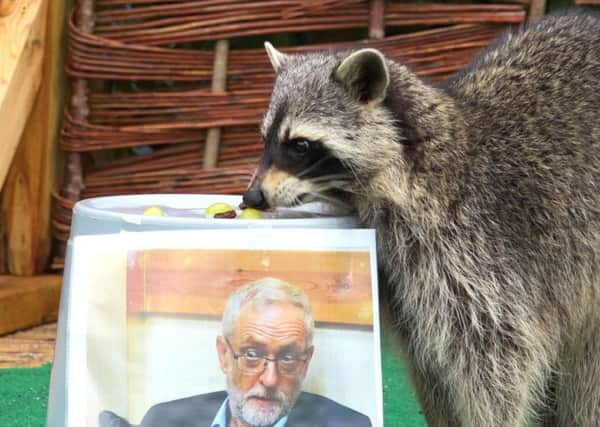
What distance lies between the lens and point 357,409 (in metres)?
1.90

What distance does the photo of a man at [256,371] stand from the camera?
1.83 meters

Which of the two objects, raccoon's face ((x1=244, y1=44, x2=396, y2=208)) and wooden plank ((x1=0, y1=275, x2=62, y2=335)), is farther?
wooden plank ((x1=0, y1=275, x2=62, y2=335))

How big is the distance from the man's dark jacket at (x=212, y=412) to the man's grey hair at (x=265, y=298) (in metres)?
0.12

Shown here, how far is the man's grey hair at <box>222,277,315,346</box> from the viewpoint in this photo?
6.05 ft

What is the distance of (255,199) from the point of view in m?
1.98

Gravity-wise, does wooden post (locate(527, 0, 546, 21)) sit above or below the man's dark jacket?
above

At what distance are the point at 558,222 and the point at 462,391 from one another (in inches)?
17.5

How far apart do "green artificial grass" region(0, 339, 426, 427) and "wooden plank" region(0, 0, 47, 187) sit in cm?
71

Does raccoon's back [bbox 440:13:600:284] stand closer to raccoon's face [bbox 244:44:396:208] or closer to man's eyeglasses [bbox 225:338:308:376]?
raccoon's face [bbox 244:44:396:208]

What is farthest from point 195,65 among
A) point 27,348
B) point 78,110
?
point 27,348

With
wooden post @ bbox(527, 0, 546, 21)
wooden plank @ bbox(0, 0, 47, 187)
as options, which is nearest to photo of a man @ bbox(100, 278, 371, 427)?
wooden plank @ bbox(0, 0, 47, 187)

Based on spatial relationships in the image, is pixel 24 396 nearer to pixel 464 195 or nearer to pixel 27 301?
pixel 27 301

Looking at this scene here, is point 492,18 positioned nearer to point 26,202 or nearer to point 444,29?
point 444,29

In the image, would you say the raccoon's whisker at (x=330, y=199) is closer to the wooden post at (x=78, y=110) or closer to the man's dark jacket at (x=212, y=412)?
the man's dark jacket at (x=212, y=412)
